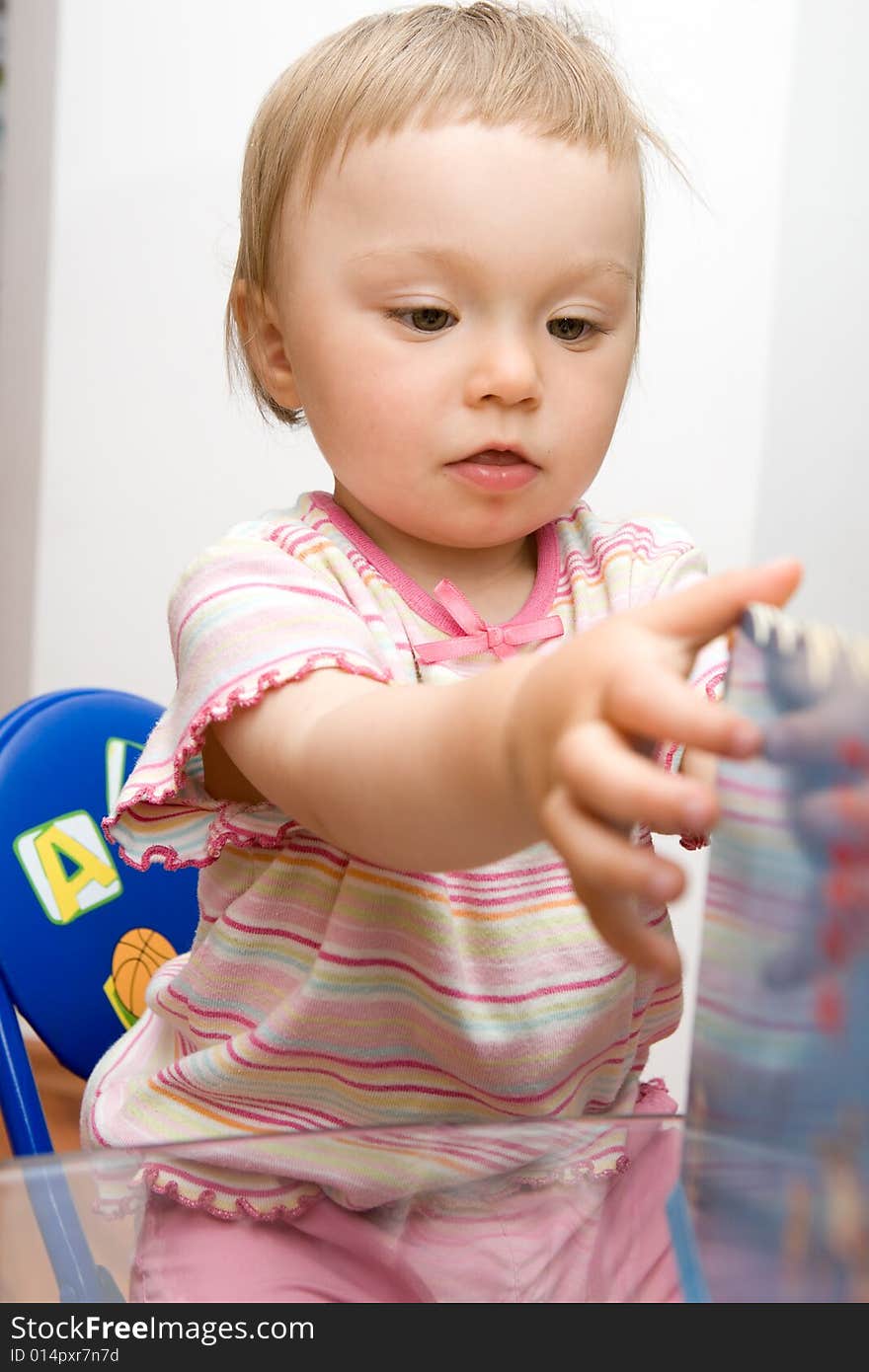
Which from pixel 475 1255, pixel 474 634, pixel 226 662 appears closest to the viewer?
pixel 475 1255

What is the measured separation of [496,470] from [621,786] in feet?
1.11

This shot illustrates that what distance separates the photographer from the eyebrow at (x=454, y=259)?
1.86 feet

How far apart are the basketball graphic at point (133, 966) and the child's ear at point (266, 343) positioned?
12.5 inches

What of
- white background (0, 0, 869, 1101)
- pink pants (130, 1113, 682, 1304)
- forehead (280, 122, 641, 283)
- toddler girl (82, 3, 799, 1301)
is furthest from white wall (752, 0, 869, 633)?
pink pants (130, 1113, 682, 1304)

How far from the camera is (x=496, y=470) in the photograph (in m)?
0.60

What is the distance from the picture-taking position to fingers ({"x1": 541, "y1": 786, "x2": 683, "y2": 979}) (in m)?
0.28

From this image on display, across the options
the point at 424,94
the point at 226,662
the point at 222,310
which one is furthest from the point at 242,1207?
the point at 222,310

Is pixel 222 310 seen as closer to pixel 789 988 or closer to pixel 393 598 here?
pixel 393 598

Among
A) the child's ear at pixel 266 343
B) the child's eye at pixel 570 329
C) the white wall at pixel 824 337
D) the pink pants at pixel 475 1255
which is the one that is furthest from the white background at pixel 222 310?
the pink pants at pixel 475 1255

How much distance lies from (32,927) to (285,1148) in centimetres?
37

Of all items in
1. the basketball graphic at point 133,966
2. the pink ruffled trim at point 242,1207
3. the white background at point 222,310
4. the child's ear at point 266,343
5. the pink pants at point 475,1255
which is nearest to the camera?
the pink pants at point 475,1255

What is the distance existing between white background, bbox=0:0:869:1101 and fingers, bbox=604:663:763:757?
1200mm

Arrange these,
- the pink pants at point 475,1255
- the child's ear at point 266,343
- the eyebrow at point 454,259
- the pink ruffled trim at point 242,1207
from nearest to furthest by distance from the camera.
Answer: the pink pants at point 475,1255
the pink ruffled trim at point 242,1207
the eyebrow at point 454,259
the child's ear at point 266,343

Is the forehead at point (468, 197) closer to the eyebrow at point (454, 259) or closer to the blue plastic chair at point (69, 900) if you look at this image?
the eyebrow at point (454, 259)
